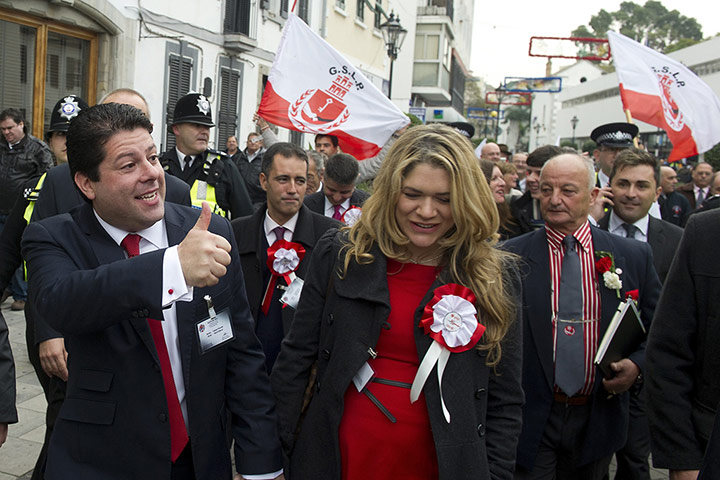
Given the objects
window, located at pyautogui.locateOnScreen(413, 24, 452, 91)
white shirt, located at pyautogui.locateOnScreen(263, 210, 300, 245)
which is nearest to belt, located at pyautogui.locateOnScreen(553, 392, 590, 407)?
white shirt, located at pyautogui.locateOnScreen(263, 210, 300, 245)

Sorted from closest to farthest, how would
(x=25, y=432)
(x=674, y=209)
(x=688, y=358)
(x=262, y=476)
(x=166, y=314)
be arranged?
1. (x=166, y=314)
2. (x=262, y=476)
3. (x=688, y=358)
4. (x=25, y=432)
5. (x=674, y=209)

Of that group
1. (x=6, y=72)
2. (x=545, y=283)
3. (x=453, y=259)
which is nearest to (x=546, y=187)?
(x=545, y=283)

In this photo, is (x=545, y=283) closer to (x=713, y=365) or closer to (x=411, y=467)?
(x=713, y=365)

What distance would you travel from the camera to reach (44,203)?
→ 353 cm

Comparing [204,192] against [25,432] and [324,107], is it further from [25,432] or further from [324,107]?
[324,107]

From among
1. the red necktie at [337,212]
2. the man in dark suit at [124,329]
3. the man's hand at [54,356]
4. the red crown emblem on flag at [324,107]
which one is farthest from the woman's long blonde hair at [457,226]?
the red crown emblem on flag at [324,107]

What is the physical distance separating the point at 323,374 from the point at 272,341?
157cm

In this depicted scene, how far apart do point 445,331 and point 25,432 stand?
3905 millimetres

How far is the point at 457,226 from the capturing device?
99.8 inches

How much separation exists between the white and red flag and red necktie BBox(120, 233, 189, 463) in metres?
7.03

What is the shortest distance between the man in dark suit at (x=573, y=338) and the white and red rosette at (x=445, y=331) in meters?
1.22

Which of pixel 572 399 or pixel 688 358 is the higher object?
pixel 688 358

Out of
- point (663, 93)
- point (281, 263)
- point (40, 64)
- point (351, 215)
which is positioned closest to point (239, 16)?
point (40, 64)

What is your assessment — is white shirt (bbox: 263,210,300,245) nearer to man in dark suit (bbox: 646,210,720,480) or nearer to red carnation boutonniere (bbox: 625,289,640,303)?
red carnation boutonniere (bbox: 625,289,640,303)
